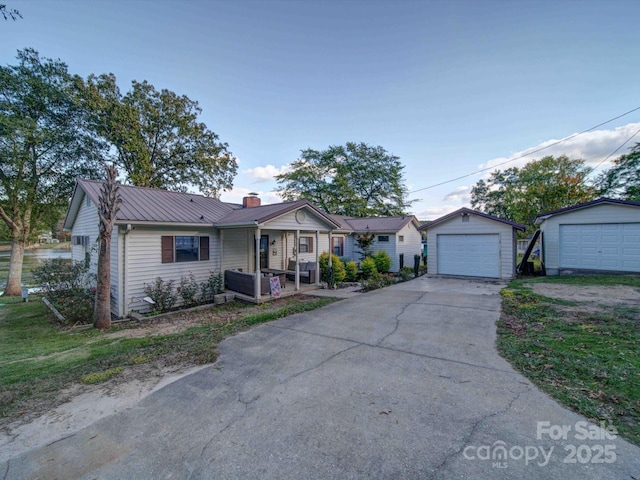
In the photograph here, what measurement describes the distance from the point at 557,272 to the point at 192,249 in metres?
16.0

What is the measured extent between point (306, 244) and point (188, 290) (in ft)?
23.4

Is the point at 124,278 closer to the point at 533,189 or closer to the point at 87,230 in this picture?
the point at 87,230

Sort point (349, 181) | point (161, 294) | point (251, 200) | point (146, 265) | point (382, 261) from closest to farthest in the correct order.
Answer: point (161, 294), point (146, 265), point (251, 200), point (382, 261), point (349, 181)

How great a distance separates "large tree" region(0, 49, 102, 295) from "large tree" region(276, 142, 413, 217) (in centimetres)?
1995

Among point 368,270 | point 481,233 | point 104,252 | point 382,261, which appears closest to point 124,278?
point 104,252

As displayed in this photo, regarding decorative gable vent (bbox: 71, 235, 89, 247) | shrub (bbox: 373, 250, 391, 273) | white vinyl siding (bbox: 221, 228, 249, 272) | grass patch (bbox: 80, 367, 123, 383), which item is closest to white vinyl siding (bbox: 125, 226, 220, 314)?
white vinyl siding (bbox: 221, 228, 249, 272)

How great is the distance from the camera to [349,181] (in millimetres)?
33906

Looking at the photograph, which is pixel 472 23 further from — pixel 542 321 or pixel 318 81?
pixel 542 321

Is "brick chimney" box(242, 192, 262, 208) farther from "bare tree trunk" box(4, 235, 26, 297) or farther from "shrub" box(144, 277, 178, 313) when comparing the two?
"bare tree trunk" box(4, 235, 26, 297)

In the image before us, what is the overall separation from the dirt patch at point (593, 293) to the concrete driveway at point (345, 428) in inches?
240

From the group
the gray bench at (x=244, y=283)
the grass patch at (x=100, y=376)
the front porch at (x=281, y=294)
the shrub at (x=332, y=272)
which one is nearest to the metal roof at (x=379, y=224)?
the shrub at (x=332, y=272)

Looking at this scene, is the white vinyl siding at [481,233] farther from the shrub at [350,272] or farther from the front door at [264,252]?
the front door at [264,252]

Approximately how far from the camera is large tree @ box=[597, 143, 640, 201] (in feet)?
71.7

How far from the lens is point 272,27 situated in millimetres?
12320
